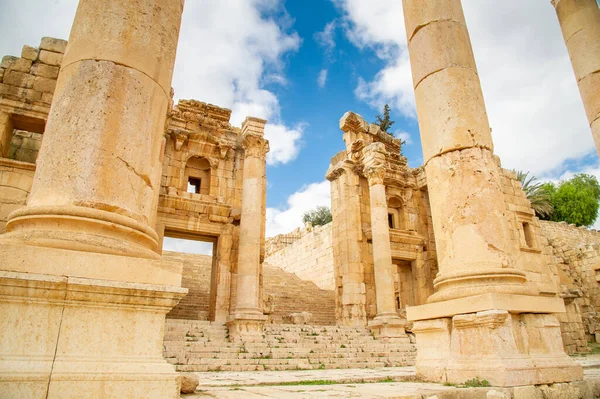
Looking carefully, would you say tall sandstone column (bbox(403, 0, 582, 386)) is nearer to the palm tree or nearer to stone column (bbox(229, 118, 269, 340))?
stone column (bbox(229, 118, 269, 340))

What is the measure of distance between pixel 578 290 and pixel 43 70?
22792mm

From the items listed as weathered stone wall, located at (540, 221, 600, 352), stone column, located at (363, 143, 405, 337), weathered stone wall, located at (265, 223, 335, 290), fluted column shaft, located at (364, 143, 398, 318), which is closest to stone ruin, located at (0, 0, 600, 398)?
stone column, located at (363, 143, 405, 337)

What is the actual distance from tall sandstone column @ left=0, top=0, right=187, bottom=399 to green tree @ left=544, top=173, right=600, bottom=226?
132ft

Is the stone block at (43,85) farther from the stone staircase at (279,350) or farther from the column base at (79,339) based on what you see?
the column base at (79,339)

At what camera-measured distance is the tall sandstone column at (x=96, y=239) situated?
267 cm

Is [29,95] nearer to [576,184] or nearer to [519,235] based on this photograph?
[519,235]

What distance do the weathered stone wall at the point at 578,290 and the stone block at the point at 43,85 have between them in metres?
18.5

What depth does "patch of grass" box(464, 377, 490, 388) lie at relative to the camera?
440 cm

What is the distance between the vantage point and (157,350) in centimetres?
301

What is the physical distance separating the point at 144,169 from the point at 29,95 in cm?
914

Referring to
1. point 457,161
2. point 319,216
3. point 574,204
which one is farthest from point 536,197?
point 457,161

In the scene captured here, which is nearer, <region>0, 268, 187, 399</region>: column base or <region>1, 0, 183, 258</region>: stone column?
<region>0, 268, 187, 399</region>: column base

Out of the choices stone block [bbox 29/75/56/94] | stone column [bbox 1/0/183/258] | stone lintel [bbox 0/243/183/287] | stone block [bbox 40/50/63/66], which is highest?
stone block [bbox 40/50/63/66]

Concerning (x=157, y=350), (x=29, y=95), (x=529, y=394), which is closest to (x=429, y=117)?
(x=529, y=394)
